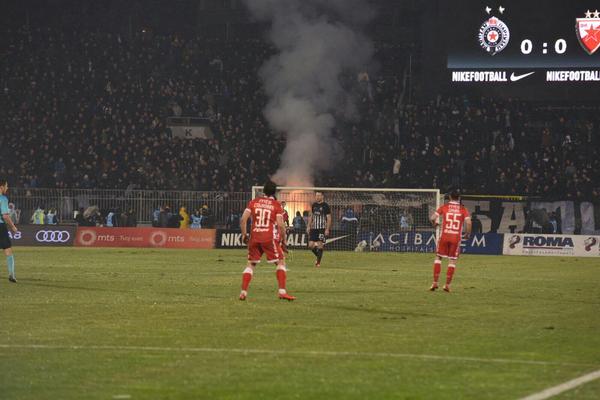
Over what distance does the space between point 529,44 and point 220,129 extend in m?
16.4

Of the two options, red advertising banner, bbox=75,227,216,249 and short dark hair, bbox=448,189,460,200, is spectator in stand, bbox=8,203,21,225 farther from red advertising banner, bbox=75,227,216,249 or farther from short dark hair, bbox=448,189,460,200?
short dark hair, bbox=448,189,460,200

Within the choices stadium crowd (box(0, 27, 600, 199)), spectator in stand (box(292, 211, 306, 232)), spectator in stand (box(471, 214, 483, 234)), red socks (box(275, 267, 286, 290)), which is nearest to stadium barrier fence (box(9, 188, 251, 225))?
spectator in stand (box(292, 211, 306, 232))

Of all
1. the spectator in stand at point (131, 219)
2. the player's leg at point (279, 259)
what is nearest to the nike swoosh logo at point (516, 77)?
the spectator in stand at point (131, 219)

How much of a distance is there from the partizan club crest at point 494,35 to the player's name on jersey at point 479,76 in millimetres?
839

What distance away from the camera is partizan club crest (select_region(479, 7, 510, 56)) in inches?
1737

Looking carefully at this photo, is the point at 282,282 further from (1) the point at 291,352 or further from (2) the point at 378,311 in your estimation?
(1) the point at 291,352

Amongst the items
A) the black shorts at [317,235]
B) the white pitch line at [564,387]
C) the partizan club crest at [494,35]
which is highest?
the partizan club crest at [494,35]

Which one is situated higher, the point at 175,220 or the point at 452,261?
the point at 175,220

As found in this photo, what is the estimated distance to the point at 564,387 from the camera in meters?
9.77

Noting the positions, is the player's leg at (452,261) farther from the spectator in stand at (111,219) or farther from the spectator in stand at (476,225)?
the spectator in stand at (111,219)

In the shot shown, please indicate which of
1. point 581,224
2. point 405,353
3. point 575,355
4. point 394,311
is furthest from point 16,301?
point 581,224

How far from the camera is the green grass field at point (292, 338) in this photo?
383 inches

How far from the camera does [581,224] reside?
45.1 m

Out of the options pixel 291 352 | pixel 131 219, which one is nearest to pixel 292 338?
pixel 291 352
